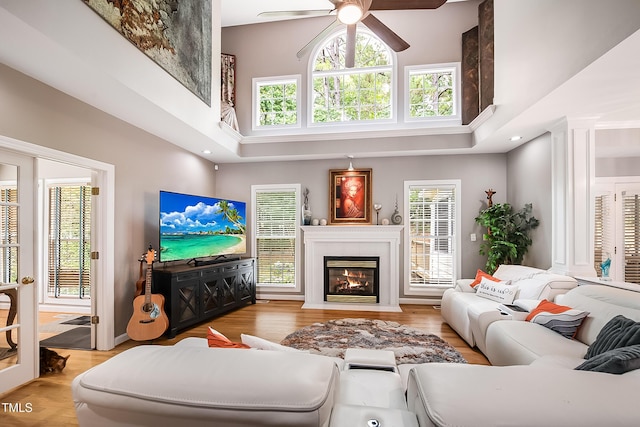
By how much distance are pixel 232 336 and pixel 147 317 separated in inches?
38.2

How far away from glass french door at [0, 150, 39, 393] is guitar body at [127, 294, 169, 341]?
2.70ft

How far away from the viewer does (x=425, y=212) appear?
5387 mm

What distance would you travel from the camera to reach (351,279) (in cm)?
527

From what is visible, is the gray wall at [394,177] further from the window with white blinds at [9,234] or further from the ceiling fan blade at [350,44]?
the window with white blinds at [9,234]

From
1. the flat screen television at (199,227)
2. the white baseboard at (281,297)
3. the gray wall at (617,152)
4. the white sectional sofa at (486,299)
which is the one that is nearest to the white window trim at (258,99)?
the flat screen television at (199,227)

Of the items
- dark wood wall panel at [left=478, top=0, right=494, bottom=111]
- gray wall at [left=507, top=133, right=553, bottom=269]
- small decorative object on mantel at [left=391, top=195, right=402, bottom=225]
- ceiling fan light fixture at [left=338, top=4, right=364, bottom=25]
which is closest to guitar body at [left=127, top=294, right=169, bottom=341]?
ceiling fan light fixture at [left=338, top=4, right=364, bottom=25]

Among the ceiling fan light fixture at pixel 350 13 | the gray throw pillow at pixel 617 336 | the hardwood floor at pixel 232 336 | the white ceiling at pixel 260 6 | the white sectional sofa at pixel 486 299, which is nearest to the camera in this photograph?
the gray throw pillow at pixel 617 336

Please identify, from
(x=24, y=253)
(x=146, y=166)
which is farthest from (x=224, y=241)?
(x=24, y=253)

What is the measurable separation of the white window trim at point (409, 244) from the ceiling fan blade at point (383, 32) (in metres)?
2.72

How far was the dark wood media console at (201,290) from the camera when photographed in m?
3.72

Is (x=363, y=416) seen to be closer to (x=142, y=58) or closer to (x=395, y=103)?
(x=142, y=58)

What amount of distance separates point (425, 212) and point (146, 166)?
4.33m

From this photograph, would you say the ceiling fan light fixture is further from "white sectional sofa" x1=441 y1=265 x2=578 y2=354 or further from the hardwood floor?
the hardwood floor

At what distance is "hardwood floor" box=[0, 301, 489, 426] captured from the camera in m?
2.22
